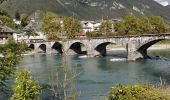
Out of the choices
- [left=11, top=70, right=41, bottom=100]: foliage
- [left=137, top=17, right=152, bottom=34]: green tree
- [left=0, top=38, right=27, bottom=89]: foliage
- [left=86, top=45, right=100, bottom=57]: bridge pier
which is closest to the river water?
[left=0, top=38, right=27, bottom=89]: foliage

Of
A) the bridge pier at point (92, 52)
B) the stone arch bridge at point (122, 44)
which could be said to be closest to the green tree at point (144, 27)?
the stone arch bridge at point (122, 44)

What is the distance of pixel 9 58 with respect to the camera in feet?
74.6

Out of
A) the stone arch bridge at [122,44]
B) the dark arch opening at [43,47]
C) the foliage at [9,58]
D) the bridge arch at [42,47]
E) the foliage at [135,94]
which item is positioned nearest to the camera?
the foliage at [135,94]

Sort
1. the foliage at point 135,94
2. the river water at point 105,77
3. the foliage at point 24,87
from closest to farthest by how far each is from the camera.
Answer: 1. the foliage at point 135,94
2. the foliage at point 24,87
3. the river water at point 105,77

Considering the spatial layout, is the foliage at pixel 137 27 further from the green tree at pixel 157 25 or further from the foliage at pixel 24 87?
the foliage at pixel 24 87

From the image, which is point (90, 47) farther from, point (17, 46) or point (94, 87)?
point (17, 46)

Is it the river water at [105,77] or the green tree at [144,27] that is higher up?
the green tree at [144,27]

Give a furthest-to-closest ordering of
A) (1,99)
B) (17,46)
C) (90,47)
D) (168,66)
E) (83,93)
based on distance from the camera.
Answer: (90,47)
(168,66)
(83,93)
(1,99)
(17,46)

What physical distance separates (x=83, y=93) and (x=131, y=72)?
62.5 ft

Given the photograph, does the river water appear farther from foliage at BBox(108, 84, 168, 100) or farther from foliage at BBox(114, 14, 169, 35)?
foliage at BBox(114, 14, 169, 35)

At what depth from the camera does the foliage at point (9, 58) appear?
870 inches

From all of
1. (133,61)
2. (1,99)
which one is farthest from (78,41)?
(1,99)

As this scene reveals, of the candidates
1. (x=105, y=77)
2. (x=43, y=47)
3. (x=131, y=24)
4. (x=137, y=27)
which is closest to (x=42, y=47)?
(x=43, y=47)

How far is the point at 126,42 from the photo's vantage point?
8375 cm
